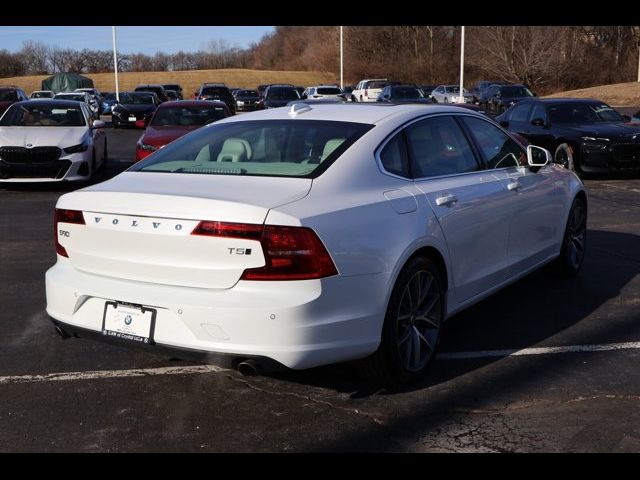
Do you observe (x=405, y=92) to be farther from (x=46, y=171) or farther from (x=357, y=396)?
(x=357, y=396)

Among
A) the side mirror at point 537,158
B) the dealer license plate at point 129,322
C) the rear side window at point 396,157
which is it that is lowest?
the dealer license plate at point 129,322

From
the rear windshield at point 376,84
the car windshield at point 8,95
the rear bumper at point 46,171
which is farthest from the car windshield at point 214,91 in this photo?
the rear bumper at point 46,171

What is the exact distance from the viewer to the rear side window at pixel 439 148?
15.6 feet

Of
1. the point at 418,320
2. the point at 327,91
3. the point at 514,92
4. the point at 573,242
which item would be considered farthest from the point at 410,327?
the point at 327,91

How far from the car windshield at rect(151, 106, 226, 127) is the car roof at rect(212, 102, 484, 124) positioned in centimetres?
922

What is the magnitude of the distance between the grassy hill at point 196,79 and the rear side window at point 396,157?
257ft

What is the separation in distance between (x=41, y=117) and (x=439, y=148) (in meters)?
10.8

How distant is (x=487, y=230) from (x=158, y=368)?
2.33 m

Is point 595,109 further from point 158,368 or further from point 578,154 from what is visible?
point 158,368

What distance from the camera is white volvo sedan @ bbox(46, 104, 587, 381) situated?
3662 mm

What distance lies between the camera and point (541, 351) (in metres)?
5.03

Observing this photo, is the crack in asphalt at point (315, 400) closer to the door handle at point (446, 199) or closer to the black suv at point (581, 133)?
the door handle at point (446, 199)
